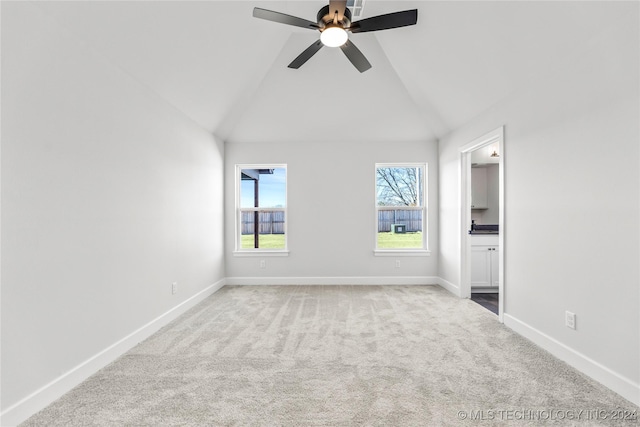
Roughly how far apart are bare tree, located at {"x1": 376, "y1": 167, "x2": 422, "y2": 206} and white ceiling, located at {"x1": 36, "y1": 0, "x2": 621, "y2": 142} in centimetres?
59

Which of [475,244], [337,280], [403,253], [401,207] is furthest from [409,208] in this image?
[337,280]

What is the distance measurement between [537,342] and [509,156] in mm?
1763

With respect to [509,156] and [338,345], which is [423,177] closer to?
[509,156]

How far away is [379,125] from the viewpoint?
4.98m

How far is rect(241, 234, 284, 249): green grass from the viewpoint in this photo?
17.9 feet

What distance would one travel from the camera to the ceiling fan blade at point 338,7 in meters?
2.22

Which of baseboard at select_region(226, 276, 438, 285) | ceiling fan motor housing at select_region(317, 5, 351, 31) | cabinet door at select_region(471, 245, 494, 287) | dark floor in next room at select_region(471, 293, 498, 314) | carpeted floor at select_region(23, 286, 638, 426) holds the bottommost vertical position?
dark floor in next room at select_region(471, 293, 498, 314)

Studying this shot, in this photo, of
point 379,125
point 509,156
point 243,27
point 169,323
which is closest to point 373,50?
point 379,125

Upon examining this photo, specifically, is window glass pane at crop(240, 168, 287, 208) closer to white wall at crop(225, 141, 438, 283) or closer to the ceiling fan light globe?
white wall at crop(225, 141, 438, 283)

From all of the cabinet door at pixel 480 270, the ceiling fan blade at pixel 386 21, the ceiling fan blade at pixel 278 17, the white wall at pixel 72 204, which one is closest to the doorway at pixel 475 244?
the cabinet door at pixel 480 270

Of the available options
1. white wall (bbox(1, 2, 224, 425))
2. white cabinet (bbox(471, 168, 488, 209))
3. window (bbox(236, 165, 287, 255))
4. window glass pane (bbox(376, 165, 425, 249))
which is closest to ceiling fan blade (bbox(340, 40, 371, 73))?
white wall (bbox(1, 2, 224, 425))

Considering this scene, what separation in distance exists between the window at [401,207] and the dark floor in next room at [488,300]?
1.08 metres

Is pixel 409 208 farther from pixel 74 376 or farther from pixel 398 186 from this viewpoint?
pixel 74 376

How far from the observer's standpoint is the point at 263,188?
5.49 m
